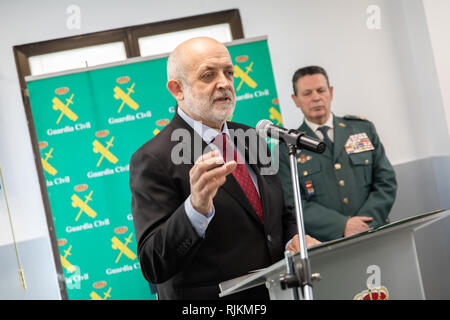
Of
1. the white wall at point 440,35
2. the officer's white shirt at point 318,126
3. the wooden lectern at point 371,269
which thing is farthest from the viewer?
the white wall at point 440,35

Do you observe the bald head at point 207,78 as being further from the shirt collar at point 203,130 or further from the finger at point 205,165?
the finger at point 205,165

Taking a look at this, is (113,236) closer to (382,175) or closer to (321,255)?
(382,175)

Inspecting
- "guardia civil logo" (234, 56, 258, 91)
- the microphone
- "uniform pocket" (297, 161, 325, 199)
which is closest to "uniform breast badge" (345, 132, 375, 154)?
"uniform pocket" (297, 161, 325, 199)

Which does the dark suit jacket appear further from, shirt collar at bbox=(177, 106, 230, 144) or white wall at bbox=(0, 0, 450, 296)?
white wall at bbox=(0, 0, 450, 296)

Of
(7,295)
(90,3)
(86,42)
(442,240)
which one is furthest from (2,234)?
(442,240)

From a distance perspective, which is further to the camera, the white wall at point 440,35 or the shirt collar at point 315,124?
the white wall at point 440,35

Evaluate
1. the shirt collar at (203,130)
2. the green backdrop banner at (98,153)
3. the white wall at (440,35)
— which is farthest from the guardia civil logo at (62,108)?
the white wall at (440,35)

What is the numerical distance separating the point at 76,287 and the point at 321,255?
2.37 metres

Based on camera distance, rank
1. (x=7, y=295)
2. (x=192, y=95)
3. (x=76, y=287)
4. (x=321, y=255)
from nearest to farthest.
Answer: (x=321, y=255), (x=192, y=95), (x=76, y=287), (x=7, y=295)

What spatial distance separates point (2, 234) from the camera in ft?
12.8

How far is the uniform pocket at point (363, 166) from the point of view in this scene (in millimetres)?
3457

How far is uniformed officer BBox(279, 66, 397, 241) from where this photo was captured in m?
3.30

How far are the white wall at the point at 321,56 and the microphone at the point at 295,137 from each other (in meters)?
2.73

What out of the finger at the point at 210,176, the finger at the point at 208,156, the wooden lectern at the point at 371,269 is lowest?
the wooden lectern at the point at 371,269
